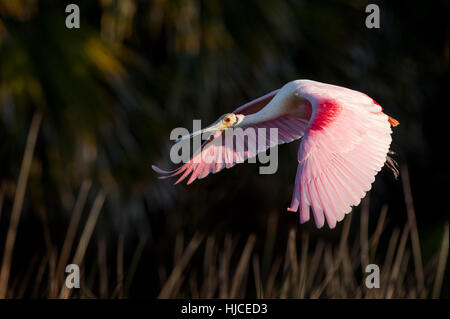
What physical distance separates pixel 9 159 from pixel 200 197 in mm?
967

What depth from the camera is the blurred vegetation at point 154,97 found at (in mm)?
3570

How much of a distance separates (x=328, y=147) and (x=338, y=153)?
0.9 inches

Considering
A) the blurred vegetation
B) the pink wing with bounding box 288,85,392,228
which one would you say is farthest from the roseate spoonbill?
the blurred vegetation

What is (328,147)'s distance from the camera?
1.24m

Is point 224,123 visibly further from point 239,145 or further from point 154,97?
point 154,97

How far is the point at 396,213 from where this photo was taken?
4.62 meters

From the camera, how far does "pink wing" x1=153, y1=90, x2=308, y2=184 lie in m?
1.43

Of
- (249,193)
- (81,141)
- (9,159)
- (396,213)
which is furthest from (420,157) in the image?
(9,159)

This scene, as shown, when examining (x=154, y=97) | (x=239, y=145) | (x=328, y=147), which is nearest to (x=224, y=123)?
(x=239, y=145)

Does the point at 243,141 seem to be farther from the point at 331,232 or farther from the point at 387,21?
the point at 387,21

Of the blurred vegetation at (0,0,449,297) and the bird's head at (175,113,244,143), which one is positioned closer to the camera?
the bird's head at (175,113,244,143)

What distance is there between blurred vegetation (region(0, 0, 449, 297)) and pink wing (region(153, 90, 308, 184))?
5.43ft

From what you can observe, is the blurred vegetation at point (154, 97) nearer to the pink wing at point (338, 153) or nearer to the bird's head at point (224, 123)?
the bird's head at point (224, 123)

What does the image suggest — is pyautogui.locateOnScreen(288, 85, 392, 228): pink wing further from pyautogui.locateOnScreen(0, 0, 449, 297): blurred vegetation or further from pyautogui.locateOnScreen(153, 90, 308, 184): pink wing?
pyautogui.locateOnScreen(0, 0, 449, 297): blurred vegetation
